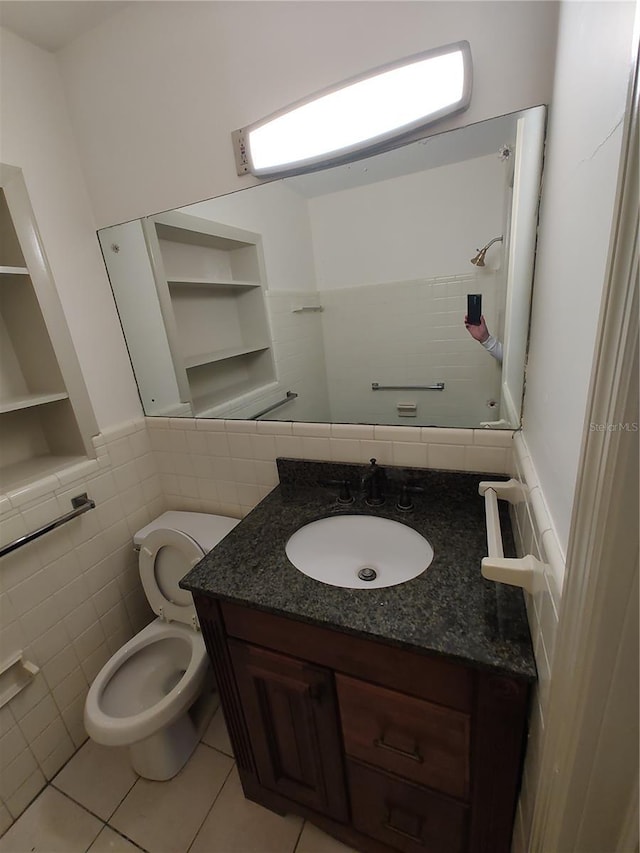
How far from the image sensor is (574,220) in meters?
0.53

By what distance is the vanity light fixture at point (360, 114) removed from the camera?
80 cm

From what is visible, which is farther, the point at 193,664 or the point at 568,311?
the point at 193,664

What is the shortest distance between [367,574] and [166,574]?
83 centimetres

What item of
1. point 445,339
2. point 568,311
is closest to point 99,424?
point 445,339

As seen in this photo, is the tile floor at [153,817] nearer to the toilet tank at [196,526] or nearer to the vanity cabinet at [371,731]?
the vanity cabinet at [371,731]

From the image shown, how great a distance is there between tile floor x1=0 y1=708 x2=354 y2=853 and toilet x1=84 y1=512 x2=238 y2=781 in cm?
7

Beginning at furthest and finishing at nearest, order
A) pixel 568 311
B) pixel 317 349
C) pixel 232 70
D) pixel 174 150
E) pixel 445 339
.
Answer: pixel 317 349 → pixel 445 339 → pixel 174 150 → pixel 232 70 → pixel 568 311

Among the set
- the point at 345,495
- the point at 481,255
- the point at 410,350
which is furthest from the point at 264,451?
the point at 481,255

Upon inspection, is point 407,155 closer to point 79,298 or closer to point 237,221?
point 237,221

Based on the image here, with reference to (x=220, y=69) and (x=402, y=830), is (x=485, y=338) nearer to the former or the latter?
(x=220, y=69)

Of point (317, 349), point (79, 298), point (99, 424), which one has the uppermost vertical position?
point (79, 298)

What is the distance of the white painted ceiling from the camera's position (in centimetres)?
99

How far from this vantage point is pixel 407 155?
1.08m

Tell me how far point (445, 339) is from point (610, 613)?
1171 millimetres
